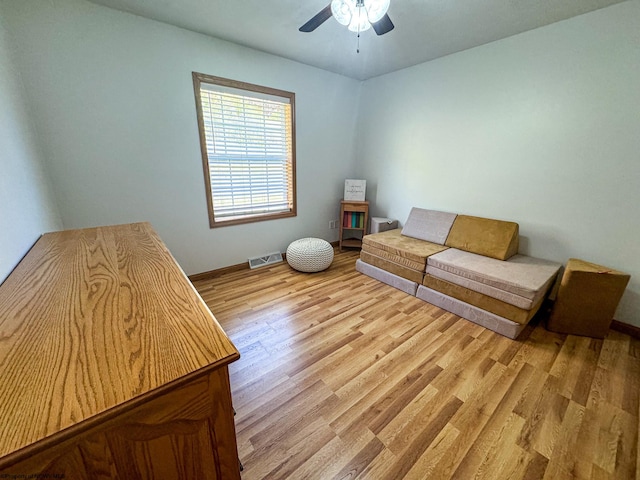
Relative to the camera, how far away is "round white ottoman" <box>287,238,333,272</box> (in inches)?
117

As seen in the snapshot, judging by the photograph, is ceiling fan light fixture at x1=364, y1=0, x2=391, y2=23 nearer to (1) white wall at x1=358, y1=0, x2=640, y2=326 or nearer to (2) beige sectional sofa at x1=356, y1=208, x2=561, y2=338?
(1) white wall at x1=358, y1=0, x2=640, y2=326

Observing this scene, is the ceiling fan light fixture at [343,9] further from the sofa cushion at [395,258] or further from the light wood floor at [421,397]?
the light wood floor at [421,397]

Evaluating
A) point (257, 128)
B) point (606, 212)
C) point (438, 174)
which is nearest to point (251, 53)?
point (257, 128)

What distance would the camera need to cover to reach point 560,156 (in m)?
2.19

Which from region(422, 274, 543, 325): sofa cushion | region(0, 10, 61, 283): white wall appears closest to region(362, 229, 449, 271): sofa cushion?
region(422, 274, 543, 325): sofa cushion

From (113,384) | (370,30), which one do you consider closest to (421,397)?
(113,384)

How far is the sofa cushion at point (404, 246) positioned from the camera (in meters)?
2.54

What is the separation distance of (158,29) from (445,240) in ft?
11.2

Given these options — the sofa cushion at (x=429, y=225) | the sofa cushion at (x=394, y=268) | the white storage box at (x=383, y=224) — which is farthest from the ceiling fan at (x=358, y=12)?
the white storage box at (x=383, y=224)

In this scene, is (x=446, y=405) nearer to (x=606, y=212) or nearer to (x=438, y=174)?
(x=606, y=212)

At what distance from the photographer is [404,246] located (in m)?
2.73

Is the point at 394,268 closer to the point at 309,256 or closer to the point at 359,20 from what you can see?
the point at 309,256

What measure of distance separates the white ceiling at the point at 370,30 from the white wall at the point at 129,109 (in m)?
0.19

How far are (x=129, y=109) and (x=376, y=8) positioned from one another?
213 cm
